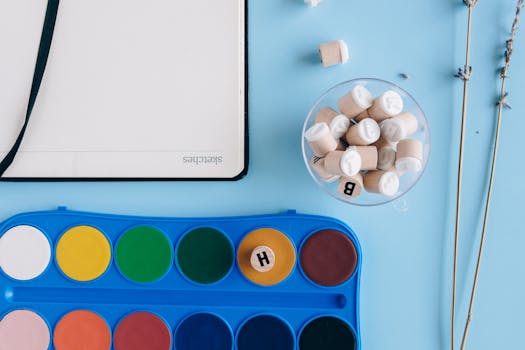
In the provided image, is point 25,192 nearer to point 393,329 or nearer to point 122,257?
point 122,257

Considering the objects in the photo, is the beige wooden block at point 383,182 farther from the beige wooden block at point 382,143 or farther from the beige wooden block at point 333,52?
the beige wooden block at point 333,52

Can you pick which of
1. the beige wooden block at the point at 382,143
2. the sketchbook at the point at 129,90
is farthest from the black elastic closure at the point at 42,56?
the beige wooden block at the point at 382,143

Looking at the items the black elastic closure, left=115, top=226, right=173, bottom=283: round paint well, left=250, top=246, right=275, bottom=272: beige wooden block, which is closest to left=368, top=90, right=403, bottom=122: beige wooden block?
left=250, top=246, right=275, bottom=272: beige wooden block

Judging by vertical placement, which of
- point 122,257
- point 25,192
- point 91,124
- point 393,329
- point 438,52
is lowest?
point 393,329

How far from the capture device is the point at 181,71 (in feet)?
2.47

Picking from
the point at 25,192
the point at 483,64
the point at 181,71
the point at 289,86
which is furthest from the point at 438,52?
the point at 25,192

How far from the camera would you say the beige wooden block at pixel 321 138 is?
639mm

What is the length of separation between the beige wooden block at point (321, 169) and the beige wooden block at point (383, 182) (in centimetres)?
5

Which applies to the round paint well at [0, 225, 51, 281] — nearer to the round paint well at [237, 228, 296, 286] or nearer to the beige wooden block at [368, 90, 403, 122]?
the round paint well at [237, 228, 296, 286]

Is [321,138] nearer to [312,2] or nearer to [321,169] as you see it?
[321,169]

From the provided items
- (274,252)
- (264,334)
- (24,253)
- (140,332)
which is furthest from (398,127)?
(24,253)

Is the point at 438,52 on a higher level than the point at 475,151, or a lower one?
higher

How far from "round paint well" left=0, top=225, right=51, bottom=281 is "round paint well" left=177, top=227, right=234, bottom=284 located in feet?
0.75

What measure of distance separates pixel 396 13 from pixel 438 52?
0.31 ft
